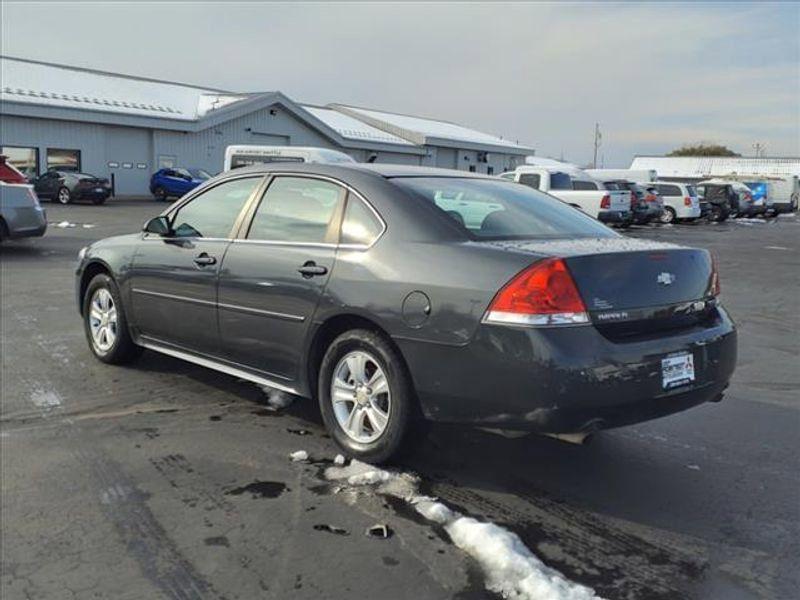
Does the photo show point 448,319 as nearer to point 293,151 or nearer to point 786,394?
point 786,394

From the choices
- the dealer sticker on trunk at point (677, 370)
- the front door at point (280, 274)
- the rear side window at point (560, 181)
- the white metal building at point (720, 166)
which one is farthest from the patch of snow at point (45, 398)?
the white metal building at point (720, 166)

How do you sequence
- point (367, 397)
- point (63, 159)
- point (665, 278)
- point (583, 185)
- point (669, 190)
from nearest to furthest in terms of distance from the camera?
1. point (665, 278)
2. point (367, 397)
3. point (583, 185)
4. point (669, 190)
5. point (63, 159)

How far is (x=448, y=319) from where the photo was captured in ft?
12.1

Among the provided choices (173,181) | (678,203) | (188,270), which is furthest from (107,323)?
(173,181)

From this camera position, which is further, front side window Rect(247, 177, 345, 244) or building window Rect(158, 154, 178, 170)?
building window Rect(158, 154, 178, 170)

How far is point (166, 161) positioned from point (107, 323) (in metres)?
33.8

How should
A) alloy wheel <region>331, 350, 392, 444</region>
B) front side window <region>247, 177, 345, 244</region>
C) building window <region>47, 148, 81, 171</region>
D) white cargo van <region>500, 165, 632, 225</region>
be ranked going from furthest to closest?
1. building window <region>47, 148, 81, 171</region>
2. white cargo van <region>500, 165, 632, 225</region>
3. front side window <region>247, 177, 345, 244</region>
4. alloy wheel <region>331, 350, 392, 444</region>

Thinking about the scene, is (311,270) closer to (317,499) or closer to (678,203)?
(317,499)

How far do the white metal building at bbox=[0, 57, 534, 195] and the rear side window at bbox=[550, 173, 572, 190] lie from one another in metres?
20.7

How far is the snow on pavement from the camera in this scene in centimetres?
292

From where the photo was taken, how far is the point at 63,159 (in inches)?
1348

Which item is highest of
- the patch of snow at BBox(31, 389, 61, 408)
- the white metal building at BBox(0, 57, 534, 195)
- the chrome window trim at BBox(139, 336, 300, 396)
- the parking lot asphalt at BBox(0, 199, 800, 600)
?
the white metal building at BBox(0, 57, 534, 195)

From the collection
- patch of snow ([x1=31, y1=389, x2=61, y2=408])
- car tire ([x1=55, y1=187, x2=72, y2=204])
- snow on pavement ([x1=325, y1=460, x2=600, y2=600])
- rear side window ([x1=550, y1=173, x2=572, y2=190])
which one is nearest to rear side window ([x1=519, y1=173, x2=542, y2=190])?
rear side window ([x1=550, y1=173, x2=572, y2=190])

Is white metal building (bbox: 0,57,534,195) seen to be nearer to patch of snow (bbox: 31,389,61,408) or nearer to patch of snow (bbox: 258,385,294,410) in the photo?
patch of snow (bbox: 31,389,61,408)
